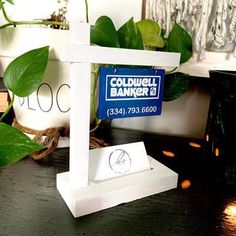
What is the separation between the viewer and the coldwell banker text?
423 mm

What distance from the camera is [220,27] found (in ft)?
2.23

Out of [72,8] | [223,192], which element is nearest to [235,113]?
[223,192]

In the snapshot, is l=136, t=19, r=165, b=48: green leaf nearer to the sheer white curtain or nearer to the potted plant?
the potted plant

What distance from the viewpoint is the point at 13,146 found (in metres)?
0.38

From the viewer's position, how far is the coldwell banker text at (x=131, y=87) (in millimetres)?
423

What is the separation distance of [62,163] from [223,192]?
1.12 feet

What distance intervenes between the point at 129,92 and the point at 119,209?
20 centimetres

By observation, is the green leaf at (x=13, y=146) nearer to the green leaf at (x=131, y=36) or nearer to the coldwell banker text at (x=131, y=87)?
the coldwell banker text at (x=131, y=87)

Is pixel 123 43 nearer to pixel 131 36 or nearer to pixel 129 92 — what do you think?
pixel 131 36

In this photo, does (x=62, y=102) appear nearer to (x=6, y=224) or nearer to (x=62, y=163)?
(x=62, y=163)

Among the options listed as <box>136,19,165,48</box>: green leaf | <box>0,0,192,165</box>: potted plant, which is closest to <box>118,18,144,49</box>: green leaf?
<box>0,0,192,165</box>: potted plant

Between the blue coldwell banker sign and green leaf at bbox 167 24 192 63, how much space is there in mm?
162

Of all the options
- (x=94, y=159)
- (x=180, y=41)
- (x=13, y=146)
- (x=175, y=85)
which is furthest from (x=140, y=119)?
(x=13, y=146)

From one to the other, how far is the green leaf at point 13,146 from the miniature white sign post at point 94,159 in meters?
0.07
